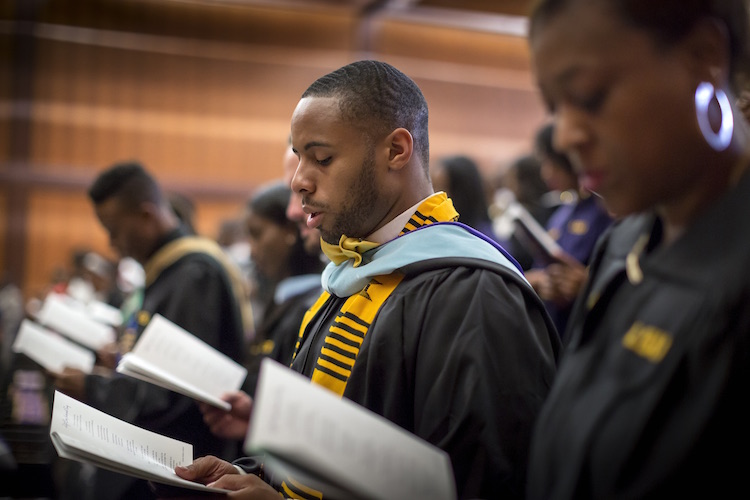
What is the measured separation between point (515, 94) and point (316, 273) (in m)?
10.1

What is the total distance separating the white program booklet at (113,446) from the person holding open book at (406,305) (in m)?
0.09

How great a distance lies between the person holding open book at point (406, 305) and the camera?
1567mm

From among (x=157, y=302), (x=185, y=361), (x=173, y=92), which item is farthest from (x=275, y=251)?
(x=173, y=92)

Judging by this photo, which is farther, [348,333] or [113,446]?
[348,333]

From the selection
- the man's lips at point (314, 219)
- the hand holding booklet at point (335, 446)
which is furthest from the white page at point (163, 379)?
the hand holding booklet at point (335, 446)

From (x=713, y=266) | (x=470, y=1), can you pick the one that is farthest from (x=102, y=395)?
(x=470, y=1)

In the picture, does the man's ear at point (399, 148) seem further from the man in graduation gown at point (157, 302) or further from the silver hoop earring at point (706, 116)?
the man in graduation gown at point (157, 302)

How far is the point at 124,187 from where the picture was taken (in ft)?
12.8

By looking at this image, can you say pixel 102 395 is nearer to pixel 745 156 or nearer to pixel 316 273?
pixel 316 273

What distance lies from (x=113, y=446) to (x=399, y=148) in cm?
90

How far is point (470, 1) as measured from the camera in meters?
10.5

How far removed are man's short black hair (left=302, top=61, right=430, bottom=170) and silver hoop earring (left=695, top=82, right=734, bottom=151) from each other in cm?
92

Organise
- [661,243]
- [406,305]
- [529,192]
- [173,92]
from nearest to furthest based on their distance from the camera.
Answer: [661,243], [406,305], [529,192], [173,92]

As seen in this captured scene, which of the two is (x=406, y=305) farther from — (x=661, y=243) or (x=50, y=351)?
(x=50, y=351)
